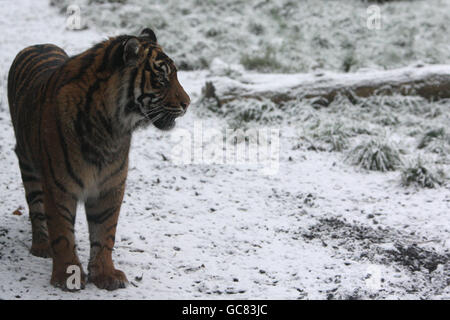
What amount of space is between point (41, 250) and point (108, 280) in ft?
2.47

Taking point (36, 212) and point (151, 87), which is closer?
point (151, 87)

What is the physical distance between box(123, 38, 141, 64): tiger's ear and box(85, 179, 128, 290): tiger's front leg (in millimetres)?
843

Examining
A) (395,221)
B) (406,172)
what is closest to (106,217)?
(395,221)

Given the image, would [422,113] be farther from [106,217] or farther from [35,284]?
[35,284]

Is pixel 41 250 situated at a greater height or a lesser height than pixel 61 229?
lesser

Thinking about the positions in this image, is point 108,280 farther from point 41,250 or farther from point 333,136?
point 333,136

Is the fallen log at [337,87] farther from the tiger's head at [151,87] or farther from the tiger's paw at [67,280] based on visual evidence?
the tiger's paw at [67,280]

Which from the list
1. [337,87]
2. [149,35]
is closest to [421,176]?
[337,87]

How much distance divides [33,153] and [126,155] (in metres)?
0.66

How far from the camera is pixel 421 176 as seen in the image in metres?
5.46

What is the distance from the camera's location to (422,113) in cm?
720

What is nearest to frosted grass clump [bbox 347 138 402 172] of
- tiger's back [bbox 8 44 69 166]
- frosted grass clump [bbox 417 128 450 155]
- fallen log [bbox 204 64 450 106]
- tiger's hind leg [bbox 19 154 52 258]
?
frosted grass clump [bbox 417 128 450 155]

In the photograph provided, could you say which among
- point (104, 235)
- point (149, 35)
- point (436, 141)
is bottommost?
point (104, 235)


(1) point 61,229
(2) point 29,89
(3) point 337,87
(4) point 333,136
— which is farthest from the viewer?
(3) point 337,87
